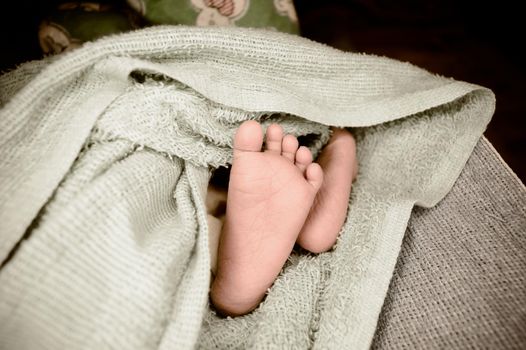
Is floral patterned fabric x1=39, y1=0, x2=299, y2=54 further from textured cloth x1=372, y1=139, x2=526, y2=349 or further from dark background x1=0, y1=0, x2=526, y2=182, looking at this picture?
textured cloth x1=372, y1=139, x2=526, y2=349

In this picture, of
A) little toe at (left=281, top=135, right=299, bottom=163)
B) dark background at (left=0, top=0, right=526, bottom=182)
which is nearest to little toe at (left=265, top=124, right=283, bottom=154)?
little toe at (left=281, top=135, right=299, bottom=163)

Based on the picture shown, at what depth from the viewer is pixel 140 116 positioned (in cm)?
49

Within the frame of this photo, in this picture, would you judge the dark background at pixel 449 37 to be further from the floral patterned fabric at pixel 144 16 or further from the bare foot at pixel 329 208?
the bare foot at pixel 329 208

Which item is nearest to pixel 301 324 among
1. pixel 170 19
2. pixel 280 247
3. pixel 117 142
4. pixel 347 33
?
pixel 280 247

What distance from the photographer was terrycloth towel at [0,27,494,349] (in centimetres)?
Result: 40

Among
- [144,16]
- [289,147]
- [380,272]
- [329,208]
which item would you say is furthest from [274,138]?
[144,16]

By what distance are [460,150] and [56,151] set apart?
0.56 metres

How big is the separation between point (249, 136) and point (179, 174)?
4.8 inches

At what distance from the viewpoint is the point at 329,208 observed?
1.88 feet

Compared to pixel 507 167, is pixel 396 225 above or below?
below

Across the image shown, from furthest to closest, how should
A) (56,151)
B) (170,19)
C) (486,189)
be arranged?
1. (170,19)
2. (486,189)
3. (56,151)

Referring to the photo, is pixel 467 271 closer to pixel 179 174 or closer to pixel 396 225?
pixel 396 225

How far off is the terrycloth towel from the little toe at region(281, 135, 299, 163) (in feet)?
0.15

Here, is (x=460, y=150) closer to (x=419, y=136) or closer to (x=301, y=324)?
(x=419, y=136)
